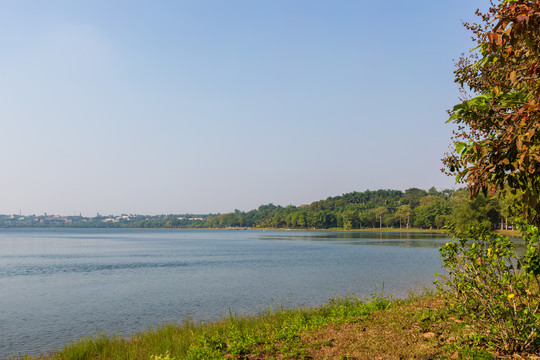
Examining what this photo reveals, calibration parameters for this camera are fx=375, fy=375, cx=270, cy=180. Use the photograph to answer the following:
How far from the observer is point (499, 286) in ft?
27.8

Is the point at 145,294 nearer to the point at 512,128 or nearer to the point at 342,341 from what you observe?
the point at 342,341

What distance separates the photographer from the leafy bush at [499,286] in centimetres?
777

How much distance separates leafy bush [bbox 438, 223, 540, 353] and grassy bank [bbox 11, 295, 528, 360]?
50 centimetres

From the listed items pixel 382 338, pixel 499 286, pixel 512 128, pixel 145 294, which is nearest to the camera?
pixel 512 128

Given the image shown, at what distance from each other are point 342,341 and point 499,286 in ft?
13.1

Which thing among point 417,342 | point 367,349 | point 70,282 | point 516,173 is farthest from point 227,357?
point 70,282

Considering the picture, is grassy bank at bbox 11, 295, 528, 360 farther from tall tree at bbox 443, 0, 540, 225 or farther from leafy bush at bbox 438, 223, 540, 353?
tall tree at bbox 443, 0, 540, 225

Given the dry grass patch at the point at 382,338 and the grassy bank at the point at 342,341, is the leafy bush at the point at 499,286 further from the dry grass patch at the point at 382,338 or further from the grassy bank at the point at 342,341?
the dry grass patch at the point at 382,338

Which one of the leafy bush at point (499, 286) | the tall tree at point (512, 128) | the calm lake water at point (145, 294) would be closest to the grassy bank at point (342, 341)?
the leafy bush at point (499, 286)

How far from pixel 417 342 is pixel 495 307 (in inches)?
79.0

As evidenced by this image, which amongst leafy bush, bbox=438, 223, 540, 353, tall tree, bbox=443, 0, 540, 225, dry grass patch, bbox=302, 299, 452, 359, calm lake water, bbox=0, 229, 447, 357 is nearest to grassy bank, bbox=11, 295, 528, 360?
dry grass patch, bbox=302, 299, 452, 359

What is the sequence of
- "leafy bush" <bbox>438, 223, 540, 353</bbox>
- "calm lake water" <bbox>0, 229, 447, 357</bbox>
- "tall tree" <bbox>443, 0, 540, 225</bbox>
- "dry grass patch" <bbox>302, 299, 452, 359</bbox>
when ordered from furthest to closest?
"calm lake water" <bbox>0, 229, 447, 357</bbox> → "dry grass patch" <bbox>302, 299, 452, 359</bbox> → "leafy bush" <bbox>438, 223, 540, 353</bbox> → "tall tree" <bbox>443, 0, 540, 225</bbox>

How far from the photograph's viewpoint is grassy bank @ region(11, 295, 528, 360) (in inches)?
340

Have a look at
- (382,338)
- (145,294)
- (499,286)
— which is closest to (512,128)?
(499,286)
